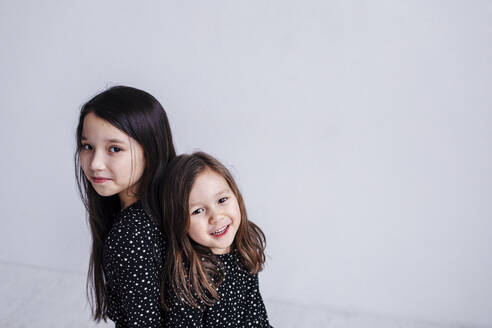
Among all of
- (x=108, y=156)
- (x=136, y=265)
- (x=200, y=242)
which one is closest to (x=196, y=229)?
(x=200, y=242)

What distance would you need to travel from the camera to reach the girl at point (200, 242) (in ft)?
3.42

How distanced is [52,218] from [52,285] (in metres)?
0.29

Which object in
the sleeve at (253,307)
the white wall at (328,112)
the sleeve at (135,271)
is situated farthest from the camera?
the white wall at (328,112)

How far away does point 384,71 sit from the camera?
1473 millimetres

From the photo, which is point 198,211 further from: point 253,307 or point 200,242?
point 253,307

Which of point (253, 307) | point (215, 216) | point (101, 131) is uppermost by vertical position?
point (101, 131)

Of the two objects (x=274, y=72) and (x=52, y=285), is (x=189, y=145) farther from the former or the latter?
(x=52, y=285)

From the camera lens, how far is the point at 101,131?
101 centimetres

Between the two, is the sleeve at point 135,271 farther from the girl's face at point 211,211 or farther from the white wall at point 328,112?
the white wall at point 328,112

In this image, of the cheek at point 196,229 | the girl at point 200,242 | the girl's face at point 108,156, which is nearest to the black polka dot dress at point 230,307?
the girl at point 200,242

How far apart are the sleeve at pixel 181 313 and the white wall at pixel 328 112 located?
0.68 meters

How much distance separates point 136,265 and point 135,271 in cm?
1

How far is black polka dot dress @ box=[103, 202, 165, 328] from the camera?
1.00 metres

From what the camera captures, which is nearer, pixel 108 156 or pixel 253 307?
pixel 108 156
